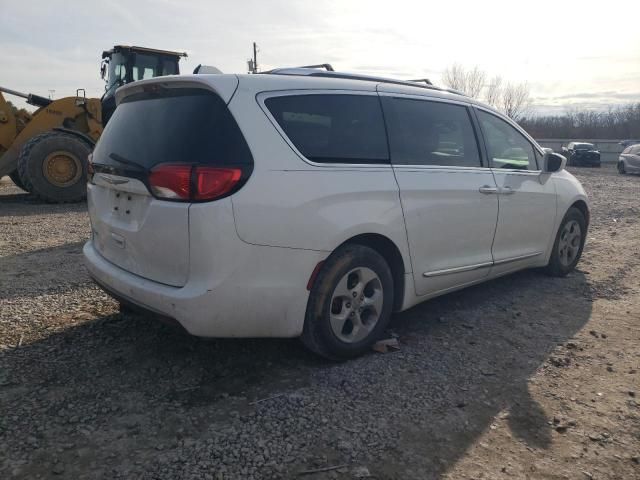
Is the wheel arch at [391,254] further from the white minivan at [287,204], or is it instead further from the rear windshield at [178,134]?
the rear windshield at [178,134]

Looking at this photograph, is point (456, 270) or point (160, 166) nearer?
point (160, 166)

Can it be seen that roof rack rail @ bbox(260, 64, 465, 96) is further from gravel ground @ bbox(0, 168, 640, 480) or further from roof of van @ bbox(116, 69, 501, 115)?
gravel ground @ bbox(0, 168, 640, 480)

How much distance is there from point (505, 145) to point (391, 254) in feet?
6.17

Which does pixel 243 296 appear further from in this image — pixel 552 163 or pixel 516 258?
pixel 552 163

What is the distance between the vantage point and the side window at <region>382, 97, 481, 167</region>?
372 centimetres

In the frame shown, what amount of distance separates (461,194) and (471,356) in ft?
3.99

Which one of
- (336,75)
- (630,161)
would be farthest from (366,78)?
(630,161)

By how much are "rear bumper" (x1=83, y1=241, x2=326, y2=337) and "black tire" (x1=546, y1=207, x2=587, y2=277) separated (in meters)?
3.39

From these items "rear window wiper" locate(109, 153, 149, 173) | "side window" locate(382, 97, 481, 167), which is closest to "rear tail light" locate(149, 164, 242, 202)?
"rear window wiper" locate(109, 153, 149, 173)

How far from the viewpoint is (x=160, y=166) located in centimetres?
286

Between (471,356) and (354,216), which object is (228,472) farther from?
(471,356)

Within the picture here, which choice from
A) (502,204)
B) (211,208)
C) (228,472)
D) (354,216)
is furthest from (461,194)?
(228,472)

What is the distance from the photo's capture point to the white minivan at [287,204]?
9.18ft

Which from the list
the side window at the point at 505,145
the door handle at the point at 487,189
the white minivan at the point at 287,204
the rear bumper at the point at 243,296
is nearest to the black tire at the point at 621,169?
→ the side window at the point at 505,145
